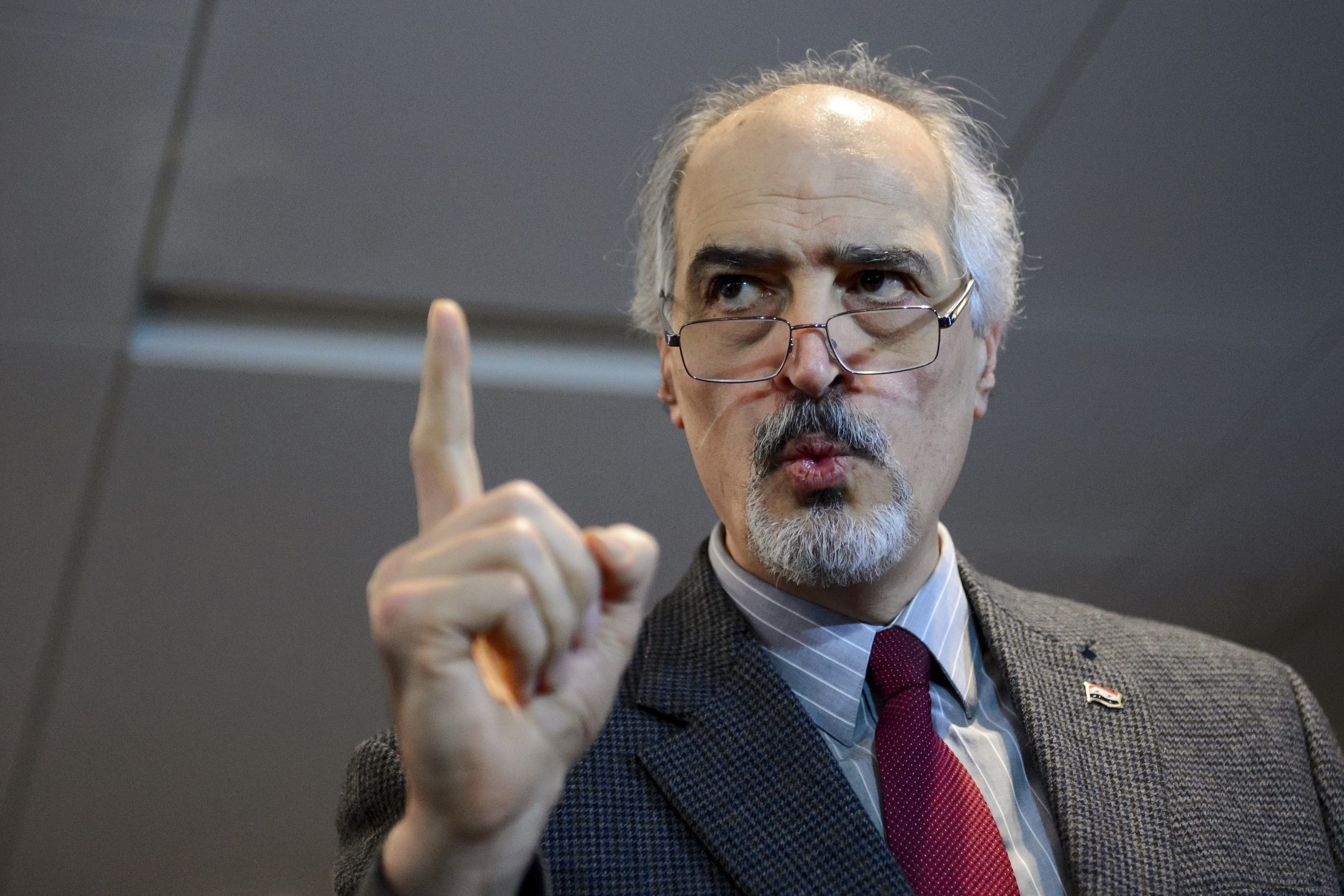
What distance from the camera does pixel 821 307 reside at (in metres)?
1.45

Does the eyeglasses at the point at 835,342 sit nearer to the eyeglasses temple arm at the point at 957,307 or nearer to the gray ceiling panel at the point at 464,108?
the eyeglasses temple arm at the point at 957,307

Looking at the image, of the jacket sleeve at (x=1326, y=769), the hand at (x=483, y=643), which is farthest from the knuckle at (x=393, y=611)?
the jacket sleeve at (x=1326, y=769)

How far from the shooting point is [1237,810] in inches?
56.5

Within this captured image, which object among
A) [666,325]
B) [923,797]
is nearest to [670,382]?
[666,325]

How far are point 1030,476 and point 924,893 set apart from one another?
70.9 inches

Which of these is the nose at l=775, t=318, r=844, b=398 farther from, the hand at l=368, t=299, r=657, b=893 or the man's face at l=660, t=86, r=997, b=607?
the hand at l=368, t=299, r=657, b=893

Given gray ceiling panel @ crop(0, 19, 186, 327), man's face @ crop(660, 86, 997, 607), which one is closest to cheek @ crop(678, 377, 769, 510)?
man's face @ crop(660, 86, 997, 607)

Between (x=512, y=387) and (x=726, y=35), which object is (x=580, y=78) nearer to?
(x=726, y=35)

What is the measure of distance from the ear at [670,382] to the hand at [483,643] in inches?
26.5

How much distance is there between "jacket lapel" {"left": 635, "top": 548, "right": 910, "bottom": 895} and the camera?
1212 millimetres

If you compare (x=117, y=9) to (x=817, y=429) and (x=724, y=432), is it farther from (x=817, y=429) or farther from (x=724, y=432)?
(x=817, y=429)

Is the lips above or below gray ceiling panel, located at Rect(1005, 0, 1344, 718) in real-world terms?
below

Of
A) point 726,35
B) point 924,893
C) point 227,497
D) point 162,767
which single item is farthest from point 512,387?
point 924,893

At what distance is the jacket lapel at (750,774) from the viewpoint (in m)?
1.21
